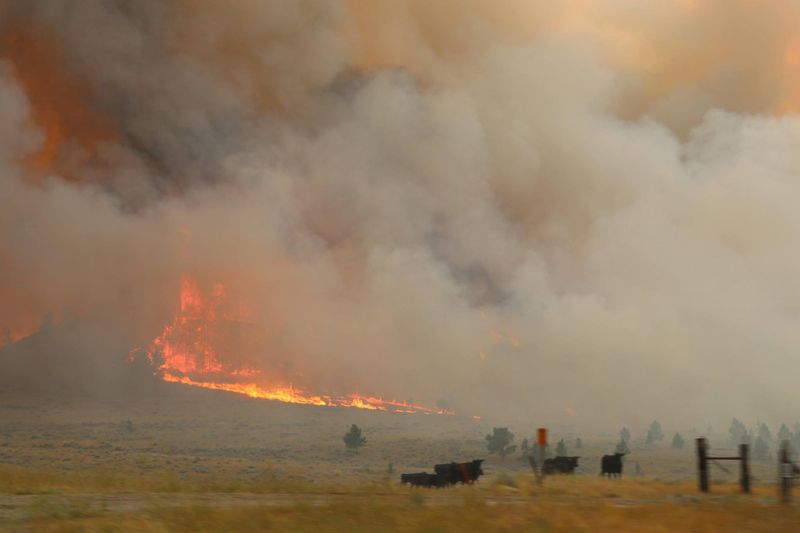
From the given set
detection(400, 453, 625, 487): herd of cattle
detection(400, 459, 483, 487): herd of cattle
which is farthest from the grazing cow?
detection(400, 459, 483, 487): herd of cattle

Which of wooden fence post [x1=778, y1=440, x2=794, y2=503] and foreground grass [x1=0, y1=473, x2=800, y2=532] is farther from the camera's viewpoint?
wooden fence post [x1=778, y1=440, x2=794, y2=503]

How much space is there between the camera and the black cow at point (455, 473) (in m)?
37.0

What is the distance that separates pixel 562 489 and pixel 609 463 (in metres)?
14.7

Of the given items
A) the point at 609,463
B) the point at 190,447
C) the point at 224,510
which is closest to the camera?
the point at 224,510

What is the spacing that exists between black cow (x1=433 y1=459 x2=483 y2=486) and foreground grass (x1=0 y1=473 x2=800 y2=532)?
46.1ft

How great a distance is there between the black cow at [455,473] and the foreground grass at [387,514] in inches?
553

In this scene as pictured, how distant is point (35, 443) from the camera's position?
249 feet

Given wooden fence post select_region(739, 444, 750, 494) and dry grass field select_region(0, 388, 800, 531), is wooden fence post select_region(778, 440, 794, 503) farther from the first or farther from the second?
wooden fence post select_region(739, 444, 750, 494)

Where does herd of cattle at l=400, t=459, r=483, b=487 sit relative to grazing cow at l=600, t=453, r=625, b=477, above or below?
below

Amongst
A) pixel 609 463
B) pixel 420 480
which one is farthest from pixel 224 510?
pixel 609 463

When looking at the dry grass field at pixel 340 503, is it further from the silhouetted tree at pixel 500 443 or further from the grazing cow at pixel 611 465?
the silhouetted tree at pixel 500 443

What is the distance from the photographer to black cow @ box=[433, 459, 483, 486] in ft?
121

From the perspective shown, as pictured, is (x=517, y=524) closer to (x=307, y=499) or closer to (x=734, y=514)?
(x=734, y=514)

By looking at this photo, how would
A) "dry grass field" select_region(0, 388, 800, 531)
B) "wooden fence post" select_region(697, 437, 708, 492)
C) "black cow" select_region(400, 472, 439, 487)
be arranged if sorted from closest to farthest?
"dry grass field" select_region(0, 388, 800, 531) < "wooden fence post" select_region(697, 437, 708, 492) < "black cow" select_region(400, 472, 439, 487)
